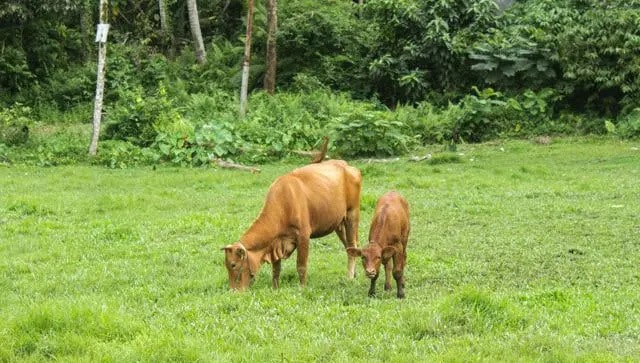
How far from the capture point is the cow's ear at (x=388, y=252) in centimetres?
853

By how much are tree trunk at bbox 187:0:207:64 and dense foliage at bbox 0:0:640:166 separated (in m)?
0.72

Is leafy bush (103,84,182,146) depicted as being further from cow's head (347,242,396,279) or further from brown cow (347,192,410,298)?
cow's head (347,242,396,279)

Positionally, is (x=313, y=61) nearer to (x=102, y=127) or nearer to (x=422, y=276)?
(x=102, y=127)

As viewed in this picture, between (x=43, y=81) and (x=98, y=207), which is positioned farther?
(x=43, y=81)

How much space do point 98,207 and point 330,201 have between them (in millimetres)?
6899

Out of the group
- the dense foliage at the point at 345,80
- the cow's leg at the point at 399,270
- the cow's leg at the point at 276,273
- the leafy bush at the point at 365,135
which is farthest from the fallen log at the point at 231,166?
the cow's leg at the point at 399,270

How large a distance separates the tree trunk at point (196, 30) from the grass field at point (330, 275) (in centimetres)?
1472

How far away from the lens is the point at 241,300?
837cm

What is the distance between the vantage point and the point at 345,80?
94.1 ft

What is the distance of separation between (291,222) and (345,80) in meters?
19.8

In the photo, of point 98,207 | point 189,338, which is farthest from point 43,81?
point 189,338

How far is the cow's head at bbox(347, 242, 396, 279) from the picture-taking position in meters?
8.38

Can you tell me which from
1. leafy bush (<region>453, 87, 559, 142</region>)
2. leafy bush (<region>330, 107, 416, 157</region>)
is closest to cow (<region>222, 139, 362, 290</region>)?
leafy bush (<region>330, 107, 416, 157</region>)

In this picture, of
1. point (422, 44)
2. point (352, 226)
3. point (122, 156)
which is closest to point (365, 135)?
point (122, 156)
